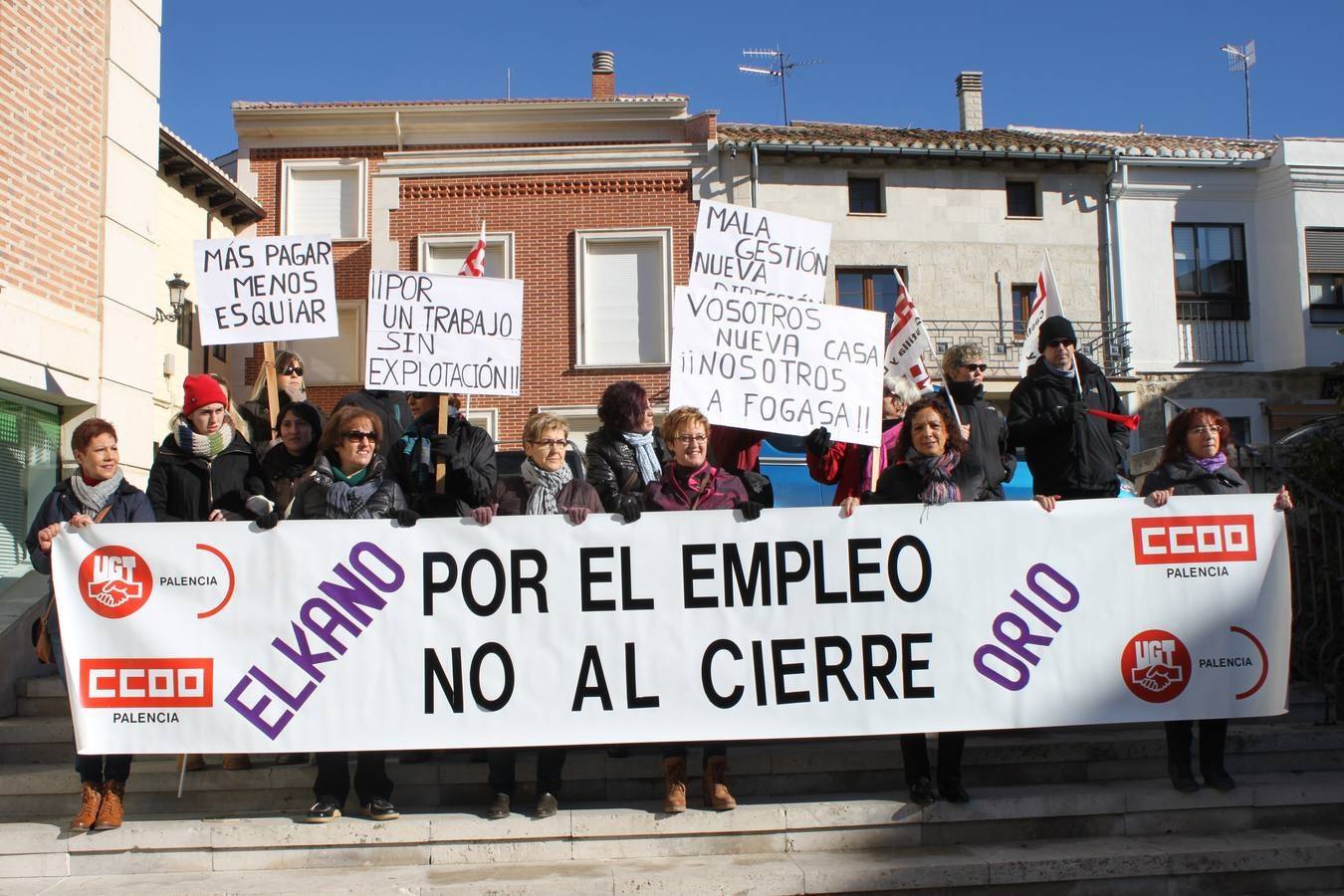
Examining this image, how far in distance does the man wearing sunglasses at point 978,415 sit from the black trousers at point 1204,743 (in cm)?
142

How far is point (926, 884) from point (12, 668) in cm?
500

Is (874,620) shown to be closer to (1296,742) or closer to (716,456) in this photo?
(716,456)

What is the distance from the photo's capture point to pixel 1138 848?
5047mm

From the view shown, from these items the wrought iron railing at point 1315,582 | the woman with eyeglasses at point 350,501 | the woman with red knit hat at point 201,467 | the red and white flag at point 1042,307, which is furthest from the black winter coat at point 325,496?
the wrought iron railing at point 1315,582

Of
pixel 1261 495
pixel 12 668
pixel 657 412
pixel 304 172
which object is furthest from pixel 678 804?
pixel 304 172

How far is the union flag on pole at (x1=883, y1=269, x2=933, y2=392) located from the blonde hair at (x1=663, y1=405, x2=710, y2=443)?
6.77 feet

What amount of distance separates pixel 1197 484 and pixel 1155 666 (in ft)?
3.32

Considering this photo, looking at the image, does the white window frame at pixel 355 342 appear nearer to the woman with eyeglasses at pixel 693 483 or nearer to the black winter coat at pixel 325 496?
the black winter coat at pixel 325 496

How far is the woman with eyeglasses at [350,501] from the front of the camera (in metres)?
5.21

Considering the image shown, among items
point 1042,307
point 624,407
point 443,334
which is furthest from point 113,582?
point 1042,307

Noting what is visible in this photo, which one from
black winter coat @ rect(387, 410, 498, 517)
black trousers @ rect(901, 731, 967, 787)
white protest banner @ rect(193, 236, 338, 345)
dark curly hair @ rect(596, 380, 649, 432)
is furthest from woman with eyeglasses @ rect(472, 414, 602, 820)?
black trousers @ rect(901, 731, 967, 787)

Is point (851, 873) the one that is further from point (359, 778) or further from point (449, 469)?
point (449, 469)

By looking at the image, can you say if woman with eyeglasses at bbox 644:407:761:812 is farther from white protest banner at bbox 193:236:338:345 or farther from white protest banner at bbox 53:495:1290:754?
white protest banner at bbox 193:236:338:345

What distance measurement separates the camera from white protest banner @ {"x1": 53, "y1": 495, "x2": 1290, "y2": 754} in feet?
17.1
